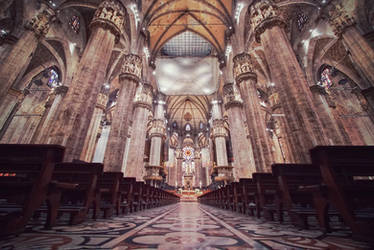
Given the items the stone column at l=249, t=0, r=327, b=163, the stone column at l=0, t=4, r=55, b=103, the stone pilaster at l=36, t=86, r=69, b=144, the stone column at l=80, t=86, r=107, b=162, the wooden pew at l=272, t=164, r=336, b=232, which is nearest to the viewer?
the wooden pew at l=272, t=164, r=336, b=232

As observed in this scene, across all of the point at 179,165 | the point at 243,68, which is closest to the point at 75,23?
the point at 243,68

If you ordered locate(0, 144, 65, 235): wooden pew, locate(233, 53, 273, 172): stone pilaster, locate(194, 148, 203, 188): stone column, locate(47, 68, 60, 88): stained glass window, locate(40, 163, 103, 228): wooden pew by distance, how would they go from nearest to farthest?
locate(0, 144, 65, 235): wooden pew < locate(40, 163, 103, 228): wooden pew < locate(233, 53, 273, 172): stone pilaster < locate(47, 68, 60, 88): stained glass window < locate(194, 148, 203, 188): stone column

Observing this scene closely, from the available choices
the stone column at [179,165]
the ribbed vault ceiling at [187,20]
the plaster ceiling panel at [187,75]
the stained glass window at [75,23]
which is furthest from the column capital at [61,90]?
the stone column at [179,165]

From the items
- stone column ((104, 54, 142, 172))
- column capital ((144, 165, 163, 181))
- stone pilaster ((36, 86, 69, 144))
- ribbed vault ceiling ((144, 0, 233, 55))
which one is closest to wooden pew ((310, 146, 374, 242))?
stone column ((104, 54, 142, 172))

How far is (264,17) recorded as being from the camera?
7.47 meters

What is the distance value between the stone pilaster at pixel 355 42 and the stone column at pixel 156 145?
16.3 metres

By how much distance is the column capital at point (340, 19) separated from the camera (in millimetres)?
7406

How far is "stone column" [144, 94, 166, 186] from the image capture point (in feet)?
57.0

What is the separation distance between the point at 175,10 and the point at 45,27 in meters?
11.6

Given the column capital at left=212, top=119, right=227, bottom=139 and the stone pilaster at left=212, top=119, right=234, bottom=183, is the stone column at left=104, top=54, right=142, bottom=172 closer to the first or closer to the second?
the column capital at left=212, top=119, right=227, bottom=139

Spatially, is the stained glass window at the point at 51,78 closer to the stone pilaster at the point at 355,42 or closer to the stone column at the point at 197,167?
the stone pilaster at the point at 355,42

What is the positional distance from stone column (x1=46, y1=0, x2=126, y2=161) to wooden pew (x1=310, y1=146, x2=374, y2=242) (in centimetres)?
589

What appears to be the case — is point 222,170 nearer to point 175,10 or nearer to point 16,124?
point 175,10

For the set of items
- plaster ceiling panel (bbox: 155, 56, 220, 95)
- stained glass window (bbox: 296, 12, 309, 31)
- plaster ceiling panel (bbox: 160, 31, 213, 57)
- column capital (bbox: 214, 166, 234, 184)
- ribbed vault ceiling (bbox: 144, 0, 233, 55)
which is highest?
plaster ceiling panel (bbox: 160, 31, 213, 57)
